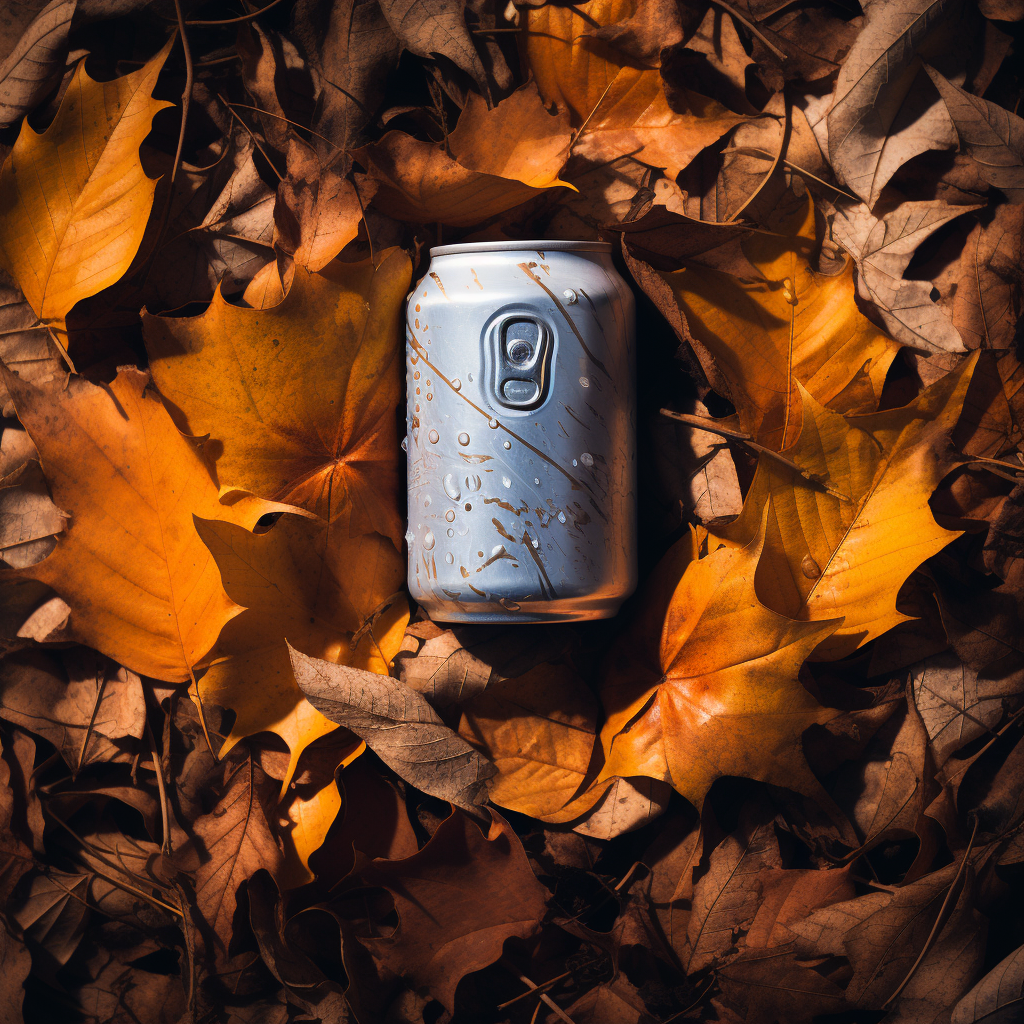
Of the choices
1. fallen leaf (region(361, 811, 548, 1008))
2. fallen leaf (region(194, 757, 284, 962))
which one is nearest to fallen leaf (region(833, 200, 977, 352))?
fallen leaf (region(361, 811, 548, 1008))

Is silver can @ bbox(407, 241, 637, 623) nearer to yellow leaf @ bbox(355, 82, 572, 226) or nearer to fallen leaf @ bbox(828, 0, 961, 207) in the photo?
yellow leaf @ bbox(355, 82, 572, 226)

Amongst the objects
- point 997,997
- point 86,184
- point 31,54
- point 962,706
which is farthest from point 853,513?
point 31,54

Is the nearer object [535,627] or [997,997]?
[997,997]

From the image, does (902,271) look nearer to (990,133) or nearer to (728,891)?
(990,133)

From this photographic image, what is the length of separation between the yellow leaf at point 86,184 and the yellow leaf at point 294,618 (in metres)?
0.33

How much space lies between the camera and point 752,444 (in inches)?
28.7

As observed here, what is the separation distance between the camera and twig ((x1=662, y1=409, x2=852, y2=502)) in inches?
28.3

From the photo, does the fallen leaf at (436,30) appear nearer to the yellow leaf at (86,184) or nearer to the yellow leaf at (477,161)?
the yellow leaf at (477,161)

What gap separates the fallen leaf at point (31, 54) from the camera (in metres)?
0.78

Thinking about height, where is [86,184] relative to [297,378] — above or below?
above

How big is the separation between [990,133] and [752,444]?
0.41 m

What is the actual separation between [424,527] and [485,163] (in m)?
A: 0.38

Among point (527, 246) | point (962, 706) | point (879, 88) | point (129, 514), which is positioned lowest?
point (962, 706)

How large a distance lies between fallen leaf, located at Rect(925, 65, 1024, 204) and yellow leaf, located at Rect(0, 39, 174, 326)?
2.64 ft
